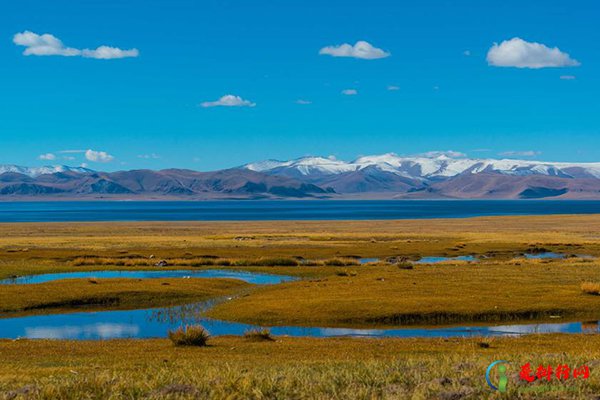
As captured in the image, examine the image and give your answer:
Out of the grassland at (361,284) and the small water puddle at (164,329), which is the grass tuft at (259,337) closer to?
the small water puddle at (164,329)

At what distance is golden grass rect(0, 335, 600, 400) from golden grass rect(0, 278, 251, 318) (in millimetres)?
15480

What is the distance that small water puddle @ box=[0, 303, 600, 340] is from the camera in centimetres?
3444

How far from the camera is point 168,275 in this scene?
62.9 metres

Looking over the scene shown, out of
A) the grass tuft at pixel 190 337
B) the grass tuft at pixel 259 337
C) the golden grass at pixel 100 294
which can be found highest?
the grass tuft at pixel 190 337

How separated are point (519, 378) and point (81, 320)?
2948 centimetres

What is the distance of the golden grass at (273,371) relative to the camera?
15656 millimetres

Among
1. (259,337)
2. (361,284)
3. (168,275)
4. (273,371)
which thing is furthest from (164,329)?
(168,275)

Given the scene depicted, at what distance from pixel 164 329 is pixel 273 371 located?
1956 cm

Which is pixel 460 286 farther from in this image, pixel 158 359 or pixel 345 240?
pixel 345 240

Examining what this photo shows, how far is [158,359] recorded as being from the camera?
23.8 m

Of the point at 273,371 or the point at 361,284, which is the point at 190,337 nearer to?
the point at 273,371

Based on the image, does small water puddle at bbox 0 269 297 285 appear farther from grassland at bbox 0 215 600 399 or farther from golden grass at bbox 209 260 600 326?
golden grass at bbox 209 260 600 326

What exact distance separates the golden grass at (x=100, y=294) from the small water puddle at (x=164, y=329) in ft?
9.97

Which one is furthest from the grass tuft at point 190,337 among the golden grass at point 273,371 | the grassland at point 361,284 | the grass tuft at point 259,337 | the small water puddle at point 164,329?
the grassland at point 361,284
